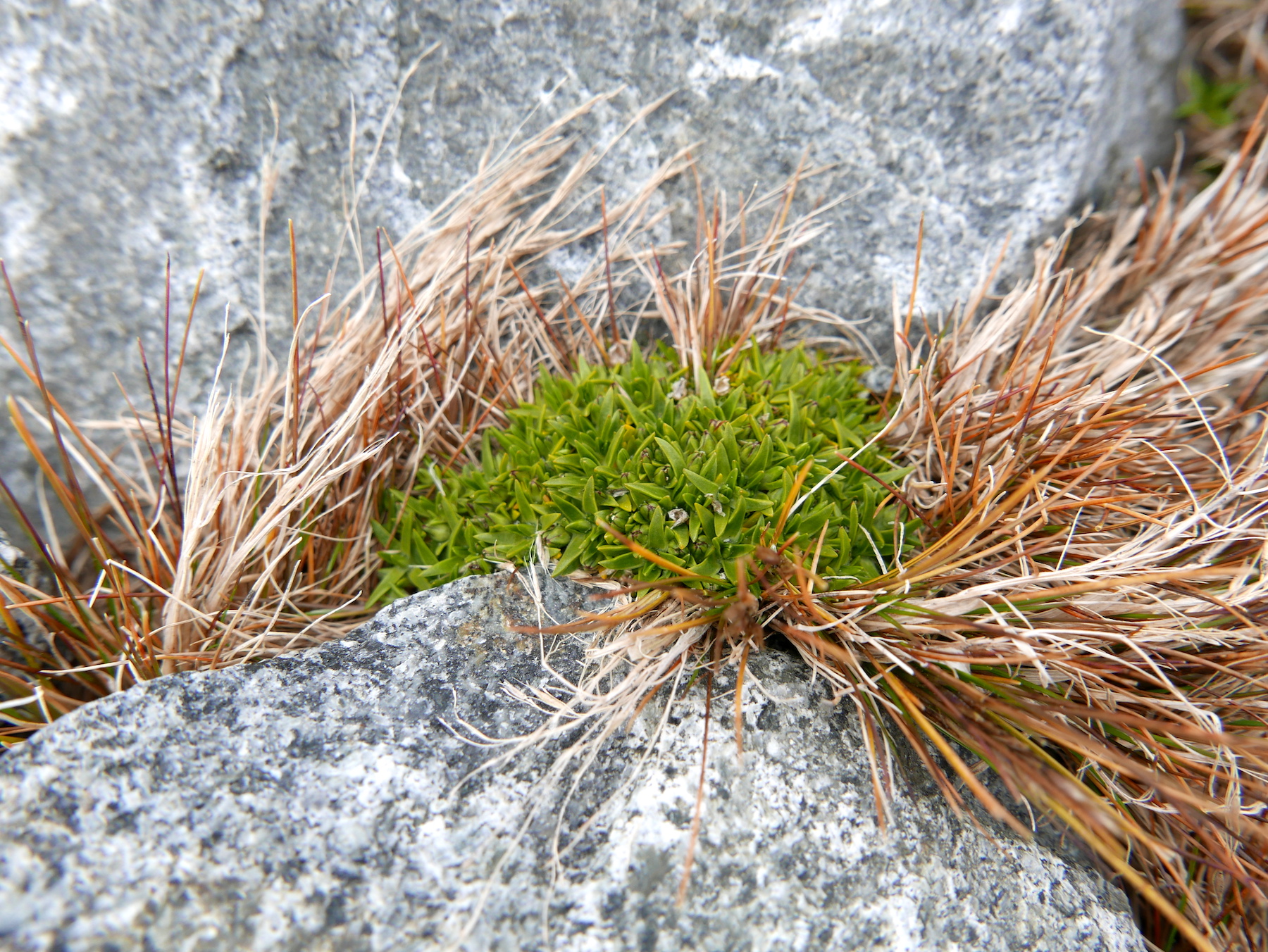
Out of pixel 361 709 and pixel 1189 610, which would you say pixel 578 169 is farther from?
pixel 1189 610

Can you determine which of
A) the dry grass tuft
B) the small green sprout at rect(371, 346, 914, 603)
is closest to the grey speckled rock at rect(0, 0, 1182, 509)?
the dry grass tuft

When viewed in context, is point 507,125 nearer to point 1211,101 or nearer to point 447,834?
point 447,834

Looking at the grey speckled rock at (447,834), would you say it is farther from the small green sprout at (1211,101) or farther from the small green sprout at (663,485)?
the small green sprout at (1211,101)

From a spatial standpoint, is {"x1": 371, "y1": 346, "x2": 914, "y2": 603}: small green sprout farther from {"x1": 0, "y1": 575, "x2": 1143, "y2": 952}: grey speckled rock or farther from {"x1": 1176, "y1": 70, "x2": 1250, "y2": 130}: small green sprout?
{"x1": 1176, "y1": 70, "x2": 1250, "y2": 130}: small green sprout

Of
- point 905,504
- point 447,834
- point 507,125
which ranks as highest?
point 507,125

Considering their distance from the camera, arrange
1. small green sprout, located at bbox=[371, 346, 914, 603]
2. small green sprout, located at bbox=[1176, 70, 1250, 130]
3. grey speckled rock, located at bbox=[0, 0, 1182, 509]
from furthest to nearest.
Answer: small green sprout, located at bbox=[1176, 70, 1250, 130], grey speckled rock, located at bbox=[0, 0, 1182, 509], small green sprout, located at bbox=[371, 346, 914, 603]

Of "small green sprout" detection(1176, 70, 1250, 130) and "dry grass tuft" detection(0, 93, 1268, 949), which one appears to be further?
"small green sprout" detection(1176, 70, 1250, 130)

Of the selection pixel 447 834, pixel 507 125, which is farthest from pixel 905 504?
pixel 507 125

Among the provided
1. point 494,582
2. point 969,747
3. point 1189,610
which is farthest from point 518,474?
point 1189,610

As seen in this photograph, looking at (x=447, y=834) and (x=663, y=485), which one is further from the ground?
(x=663, y=485)
